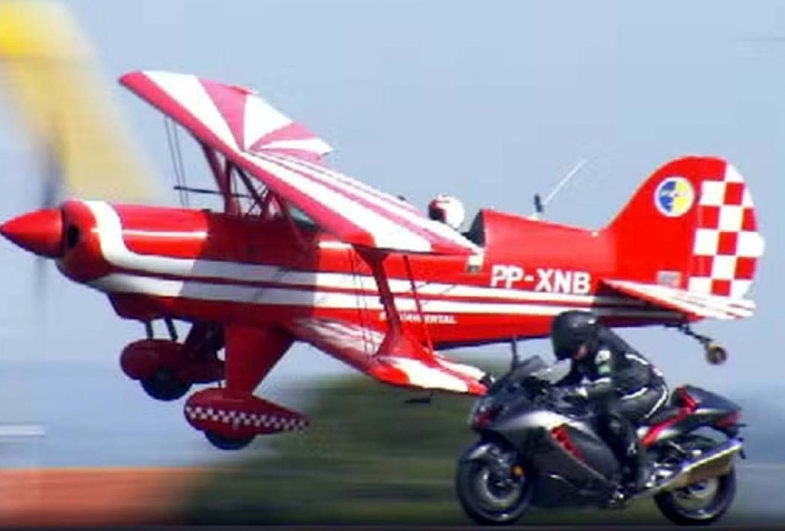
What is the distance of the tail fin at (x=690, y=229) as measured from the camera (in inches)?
787

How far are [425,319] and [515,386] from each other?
15.2 ft

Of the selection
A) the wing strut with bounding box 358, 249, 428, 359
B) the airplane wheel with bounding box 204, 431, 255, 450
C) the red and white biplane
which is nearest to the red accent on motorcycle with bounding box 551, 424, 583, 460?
the red and white biplane

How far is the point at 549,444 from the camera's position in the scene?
14.5 metres

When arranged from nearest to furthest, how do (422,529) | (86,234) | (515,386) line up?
(422,529) < (515,386) < (86,234)

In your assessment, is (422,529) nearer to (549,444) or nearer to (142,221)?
(549,444)

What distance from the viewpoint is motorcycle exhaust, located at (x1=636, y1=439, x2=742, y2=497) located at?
14.6 metres

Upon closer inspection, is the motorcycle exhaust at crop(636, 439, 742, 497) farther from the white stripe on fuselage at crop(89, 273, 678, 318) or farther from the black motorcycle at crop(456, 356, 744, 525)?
the white stripe on fuselage at crop(89, 273, 678, 318)

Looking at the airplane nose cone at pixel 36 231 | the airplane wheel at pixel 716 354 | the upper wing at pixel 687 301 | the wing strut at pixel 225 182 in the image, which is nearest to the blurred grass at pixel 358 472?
the wing strut at pixel 225 182

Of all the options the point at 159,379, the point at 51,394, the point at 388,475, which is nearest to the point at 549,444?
the point at 388,475

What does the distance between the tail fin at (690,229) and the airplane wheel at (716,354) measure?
0.78m

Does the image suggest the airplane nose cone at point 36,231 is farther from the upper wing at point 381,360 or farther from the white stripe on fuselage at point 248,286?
the upper wing at point 381,360

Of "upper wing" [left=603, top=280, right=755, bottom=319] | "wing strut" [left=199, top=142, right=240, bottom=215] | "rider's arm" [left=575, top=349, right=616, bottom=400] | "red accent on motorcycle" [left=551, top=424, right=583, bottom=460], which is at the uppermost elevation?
"wing strut" [left=199, top=142, right=240, bottom=215]

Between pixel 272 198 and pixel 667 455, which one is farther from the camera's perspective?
pixel 272 198

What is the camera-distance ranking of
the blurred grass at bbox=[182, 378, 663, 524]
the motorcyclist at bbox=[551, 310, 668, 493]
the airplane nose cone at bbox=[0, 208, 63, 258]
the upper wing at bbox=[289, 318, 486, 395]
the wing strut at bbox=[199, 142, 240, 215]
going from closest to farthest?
the motorcyclist at bbox=[551, 310, 668, 493], the blurred grass at bbox=[182, 378, 663, 524], the upper wing at bbox=[289, 318, 486, 395], the airplane nose cone at bbox=[0, 208, 63, 258], the wing strut at bbox=[199, 142, 240, 215]
